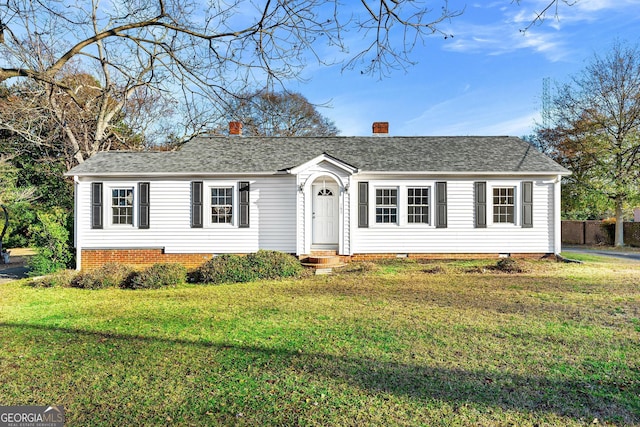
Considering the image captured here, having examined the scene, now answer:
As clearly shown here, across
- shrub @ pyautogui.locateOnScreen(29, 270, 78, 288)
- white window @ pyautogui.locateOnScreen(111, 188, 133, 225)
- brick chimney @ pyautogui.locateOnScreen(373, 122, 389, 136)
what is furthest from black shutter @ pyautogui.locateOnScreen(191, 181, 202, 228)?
brick chimney @ pyautogui.locateOnScreen(373, 122, 389, 136)

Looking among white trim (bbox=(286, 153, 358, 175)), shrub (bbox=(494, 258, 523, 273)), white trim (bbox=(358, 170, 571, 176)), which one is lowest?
shrub (bbox=(494, 258, 523, 273))

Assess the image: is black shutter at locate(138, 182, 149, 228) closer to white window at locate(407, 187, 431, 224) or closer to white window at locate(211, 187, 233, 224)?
white window at locate(211, 187, 233, 224)

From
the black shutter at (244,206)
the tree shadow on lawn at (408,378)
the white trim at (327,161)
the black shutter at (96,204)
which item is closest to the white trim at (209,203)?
the black shutter at (244,206)

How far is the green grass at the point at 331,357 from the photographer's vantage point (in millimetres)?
3322

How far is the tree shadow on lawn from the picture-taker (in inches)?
135

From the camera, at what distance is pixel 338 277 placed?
1056 centimetres

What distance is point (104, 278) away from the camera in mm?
9891

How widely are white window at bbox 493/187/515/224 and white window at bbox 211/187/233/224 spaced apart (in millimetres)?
9556

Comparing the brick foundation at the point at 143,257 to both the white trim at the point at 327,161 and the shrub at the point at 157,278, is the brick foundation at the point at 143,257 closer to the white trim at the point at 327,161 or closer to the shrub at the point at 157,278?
the shrub at the point at 157,278

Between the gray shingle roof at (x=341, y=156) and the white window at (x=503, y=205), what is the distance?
80 centimetres

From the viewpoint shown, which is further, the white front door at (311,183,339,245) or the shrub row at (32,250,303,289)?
the white front door at (311,183,339,245)

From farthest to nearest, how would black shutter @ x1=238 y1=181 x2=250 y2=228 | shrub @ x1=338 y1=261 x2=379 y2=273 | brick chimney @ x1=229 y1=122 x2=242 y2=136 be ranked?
brick chimney @ x1=229 y1=122 x2=242 y2=136
black shutter @ x1=238 y1=181 x2=250 y2=228
shrub @ x1=338 y1=261 x2=379 y2=273

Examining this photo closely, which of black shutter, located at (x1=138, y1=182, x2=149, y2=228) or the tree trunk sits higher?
black shutter, located at (x1=138, y1=182, x2=149, y2=228)

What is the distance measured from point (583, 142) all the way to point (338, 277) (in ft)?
66.3
